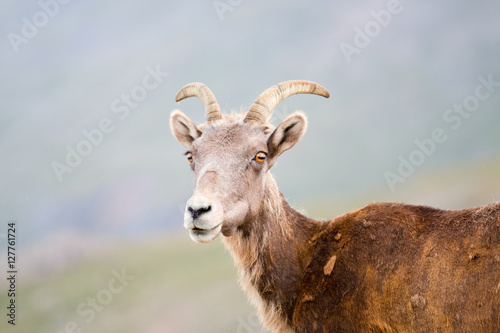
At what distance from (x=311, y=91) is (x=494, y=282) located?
4828mm

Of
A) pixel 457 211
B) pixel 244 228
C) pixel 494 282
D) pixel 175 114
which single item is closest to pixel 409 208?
pixel 457 211

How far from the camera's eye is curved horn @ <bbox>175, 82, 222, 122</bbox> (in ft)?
35.3

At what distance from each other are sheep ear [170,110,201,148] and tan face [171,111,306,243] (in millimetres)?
20

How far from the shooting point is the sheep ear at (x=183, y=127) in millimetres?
10773

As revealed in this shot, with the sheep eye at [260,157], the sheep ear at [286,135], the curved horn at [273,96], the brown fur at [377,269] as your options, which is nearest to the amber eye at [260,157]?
the sheep eye at [260,157]

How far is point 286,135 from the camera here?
10273 mm

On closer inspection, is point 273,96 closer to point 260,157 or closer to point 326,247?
point 260,157

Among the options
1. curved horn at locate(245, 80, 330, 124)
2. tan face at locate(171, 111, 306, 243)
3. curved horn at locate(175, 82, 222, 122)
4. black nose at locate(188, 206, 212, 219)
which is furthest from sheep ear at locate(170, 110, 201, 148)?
black nose at locate(188, 206, 212, 219)

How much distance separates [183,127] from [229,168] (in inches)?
82.7

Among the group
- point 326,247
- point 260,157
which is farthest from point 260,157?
point 326,247

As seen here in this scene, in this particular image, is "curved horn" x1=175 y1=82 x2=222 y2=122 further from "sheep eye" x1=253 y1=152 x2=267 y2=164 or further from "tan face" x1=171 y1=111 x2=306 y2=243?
"sheep eye" x1=253 y1=152 x2=267 y2=164

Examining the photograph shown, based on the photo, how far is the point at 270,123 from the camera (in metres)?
11.1

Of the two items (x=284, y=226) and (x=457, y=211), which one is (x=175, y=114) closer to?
(x=284, y=226)

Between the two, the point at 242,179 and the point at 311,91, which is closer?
the point at 242,179
